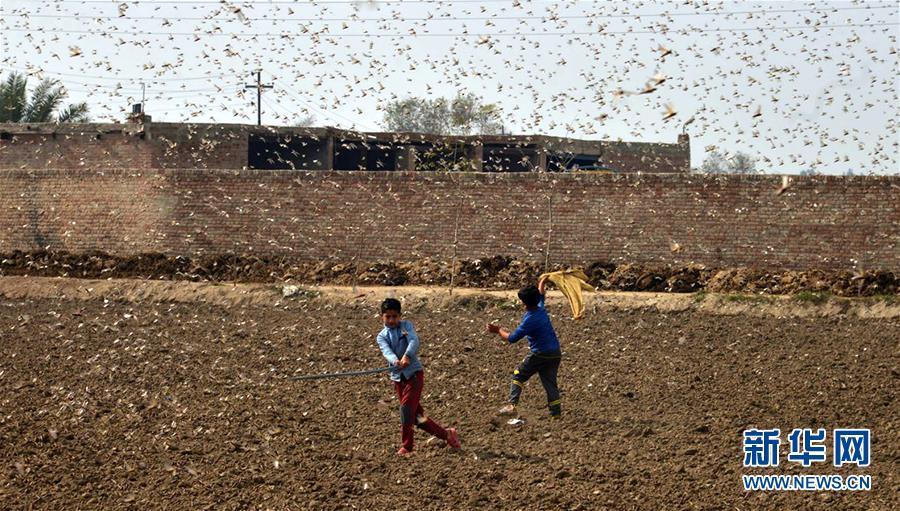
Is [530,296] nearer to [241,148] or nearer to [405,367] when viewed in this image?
[405,367]

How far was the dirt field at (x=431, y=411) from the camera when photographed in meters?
8.59

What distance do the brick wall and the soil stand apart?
0.41 metres

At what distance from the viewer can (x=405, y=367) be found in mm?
9469

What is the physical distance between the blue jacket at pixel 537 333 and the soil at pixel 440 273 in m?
9.48

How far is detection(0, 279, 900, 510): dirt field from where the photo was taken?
28.2ft

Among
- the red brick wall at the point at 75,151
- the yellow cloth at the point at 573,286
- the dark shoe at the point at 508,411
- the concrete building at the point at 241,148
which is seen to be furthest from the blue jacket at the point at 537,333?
the red brick wall at the point at 75,151

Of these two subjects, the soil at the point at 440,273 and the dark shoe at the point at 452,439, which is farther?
the soil at the point at 440,273

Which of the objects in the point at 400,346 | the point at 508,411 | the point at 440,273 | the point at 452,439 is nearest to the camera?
the point at 400,346

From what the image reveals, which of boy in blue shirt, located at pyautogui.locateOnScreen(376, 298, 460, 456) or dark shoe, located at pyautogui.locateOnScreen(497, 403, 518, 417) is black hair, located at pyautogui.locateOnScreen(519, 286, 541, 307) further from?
boy in blue shirt, located at pyautogui.locateOnScreen(376, 298, 460, 456)

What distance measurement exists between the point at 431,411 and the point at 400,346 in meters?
1.79

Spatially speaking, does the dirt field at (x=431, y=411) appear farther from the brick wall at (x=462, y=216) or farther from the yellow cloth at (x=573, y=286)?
the brick wall at (x=462, y=216)

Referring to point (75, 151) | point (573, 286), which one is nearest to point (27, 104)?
point (75, 151)

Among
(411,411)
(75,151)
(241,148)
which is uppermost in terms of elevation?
(241,148)

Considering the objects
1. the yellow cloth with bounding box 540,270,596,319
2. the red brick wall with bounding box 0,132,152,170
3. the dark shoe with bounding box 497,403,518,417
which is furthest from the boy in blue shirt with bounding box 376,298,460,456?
the red brick wall with bounding box 0,132,152,170
